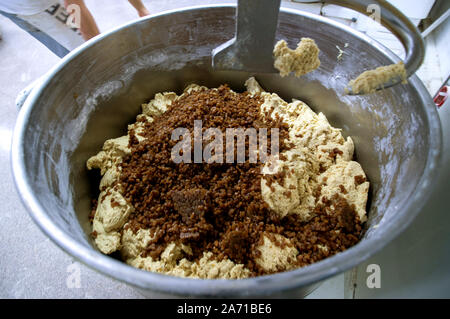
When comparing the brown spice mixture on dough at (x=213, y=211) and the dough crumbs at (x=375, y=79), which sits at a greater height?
the dough crumbs at (x=375, y=79)

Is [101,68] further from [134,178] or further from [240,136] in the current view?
[240,136]

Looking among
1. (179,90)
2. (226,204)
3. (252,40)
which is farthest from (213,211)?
(179,90)

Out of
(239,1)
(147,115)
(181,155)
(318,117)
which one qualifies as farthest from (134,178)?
(318,117)

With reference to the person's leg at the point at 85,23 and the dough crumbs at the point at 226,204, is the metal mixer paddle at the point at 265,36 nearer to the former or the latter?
the dough crumbs at the point at 226,204

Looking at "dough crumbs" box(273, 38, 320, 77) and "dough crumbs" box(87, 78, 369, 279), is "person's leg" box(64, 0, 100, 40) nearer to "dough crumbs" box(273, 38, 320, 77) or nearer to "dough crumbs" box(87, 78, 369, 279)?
"dough crumbs" box(87, 78, 369, 279)

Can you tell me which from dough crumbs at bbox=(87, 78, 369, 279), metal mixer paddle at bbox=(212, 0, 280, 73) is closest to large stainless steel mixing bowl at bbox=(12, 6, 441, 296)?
dough crumbs at bbox=(87, 78, 369, 279)

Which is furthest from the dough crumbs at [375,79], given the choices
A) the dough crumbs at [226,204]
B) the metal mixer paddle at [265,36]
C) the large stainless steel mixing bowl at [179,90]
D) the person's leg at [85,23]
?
the person's leg at [85,23]
